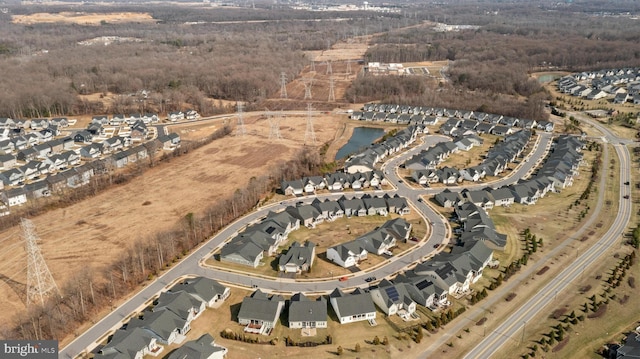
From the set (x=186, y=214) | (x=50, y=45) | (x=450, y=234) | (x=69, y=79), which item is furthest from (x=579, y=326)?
(x=50, y=45)

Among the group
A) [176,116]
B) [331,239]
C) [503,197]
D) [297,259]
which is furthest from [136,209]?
[176,116]

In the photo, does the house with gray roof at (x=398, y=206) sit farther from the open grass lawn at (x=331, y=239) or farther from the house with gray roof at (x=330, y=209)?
the house with gray roof at (x=330, y=209)

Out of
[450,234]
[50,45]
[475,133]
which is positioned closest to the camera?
[450,234]

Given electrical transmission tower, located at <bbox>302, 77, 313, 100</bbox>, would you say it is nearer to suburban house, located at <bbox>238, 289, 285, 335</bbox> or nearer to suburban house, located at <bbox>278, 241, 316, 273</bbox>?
suburban house, located at <bbox>278, 241, 316, 273</bbox>

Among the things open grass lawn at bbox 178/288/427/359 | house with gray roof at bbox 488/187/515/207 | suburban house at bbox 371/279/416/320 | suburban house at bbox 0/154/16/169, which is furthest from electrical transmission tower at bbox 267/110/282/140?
suburban house at bbox 371/279/416/320

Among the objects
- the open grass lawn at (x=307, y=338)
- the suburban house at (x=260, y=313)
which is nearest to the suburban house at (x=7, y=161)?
the open grass lawn at (x=307, y=338)

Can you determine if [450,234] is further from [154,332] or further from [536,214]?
[154,332]
